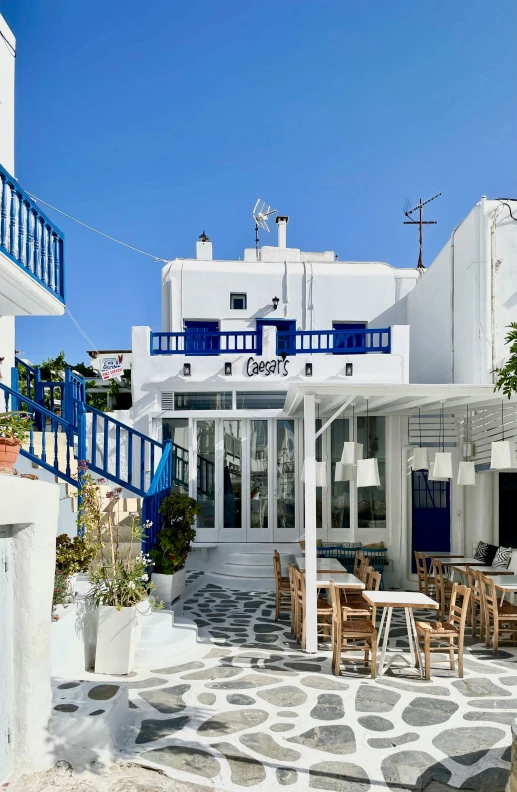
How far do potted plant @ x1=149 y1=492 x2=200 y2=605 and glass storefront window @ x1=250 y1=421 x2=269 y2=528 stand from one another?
155 inches

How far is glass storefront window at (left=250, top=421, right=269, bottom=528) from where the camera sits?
1359 centimetres

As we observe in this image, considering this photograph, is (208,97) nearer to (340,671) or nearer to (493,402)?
(493,402)

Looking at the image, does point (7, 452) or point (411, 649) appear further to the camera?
point (411, 649)

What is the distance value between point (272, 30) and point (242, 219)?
33.9ft

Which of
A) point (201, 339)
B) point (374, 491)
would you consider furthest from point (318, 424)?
point (201, 339)

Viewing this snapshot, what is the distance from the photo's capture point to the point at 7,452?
4895 millimetres

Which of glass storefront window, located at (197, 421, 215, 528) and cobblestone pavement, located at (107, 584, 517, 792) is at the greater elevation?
glass storefront window, located at (197, 421, 215, 528)

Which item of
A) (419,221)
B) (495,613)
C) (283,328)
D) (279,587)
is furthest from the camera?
(419,221)

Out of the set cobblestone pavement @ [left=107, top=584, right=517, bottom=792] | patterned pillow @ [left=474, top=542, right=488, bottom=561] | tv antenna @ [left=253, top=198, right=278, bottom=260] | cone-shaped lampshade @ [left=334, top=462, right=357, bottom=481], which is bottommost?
cobblestone pavement @ [left=107, top=584, right=517, bottom=792]

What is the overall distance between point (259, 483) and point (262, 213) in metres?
9.40

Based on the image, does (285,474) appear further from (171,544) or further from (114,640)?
(114,640)

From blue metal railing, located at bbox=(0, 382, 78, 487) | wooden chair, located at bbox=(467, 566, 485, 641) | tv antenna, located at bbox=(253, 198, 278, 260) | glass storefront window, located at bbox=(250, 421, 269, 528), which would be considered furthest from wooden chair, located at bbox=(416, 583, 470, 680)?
tv antenna, located at bbox=(253, 198, 278, 260)

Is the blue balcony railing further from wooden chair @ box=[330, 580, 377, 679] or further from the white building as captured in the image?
wooden chair @ box=[330, 580, 377, 679]

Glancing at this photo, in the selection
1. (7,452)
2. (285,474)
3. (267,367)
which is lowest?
(285,474)
